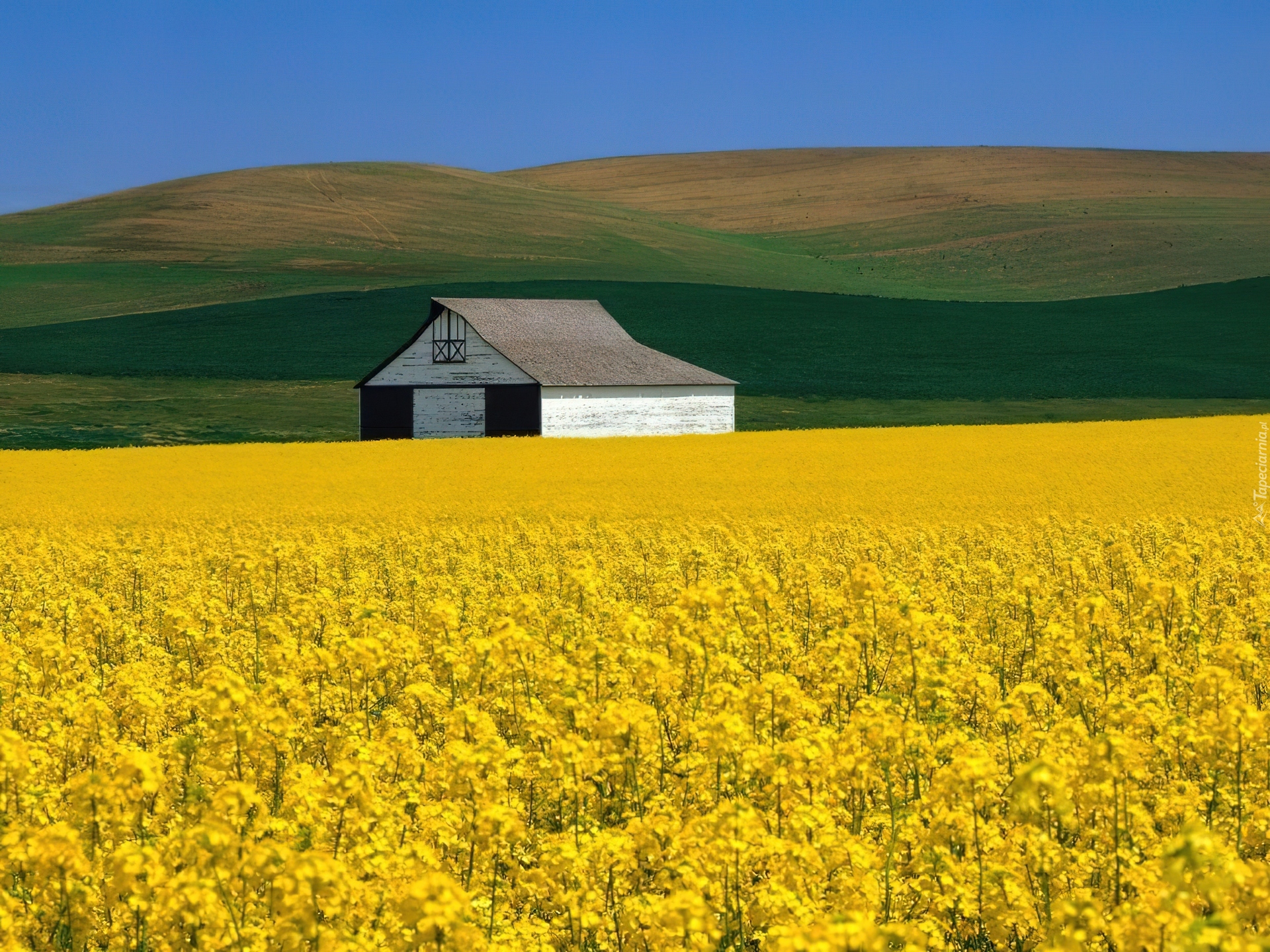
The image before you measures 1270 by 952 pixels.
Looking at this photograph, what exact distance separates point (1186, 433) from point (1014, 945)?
39.6m

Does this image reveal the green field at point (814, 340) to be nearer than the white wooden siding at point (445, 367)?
No

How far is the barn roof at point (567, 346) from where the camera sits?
60.8 m

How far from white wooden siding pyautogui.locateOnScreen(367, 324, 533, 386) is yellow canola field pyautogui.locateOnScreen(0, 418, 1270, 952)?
39835 mm

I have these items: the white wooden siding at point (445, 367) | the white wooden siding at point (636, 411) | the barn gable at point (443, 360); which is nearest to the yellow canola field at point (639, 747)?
the white wooden siding at point (636, 411)

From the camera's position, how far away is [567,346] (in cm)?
6494

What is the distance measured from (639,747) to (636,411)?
2090 inches

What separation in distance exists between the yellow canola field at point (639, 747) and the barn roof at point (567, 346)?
39.5 metres

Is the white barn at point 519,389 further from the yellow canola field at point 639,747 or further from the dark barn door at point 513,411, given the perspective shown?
the yellow canola field at point 639,747

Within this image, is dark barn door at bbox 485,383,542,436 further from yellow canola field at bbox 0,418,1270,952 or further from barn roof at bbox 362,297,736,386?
yellow canola field at bbox 0,418,1270,952

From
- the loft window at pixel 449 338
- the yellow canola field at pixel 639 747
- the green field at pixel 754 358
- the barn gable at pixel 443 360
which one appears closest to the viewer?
the yellow canola field at pixel 639 747

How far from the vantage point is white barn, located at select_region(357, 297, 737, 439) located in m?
59.7

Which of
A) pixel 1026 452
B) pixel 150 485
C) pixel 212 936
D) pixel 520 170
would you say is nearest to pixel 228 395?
pixel 150 485

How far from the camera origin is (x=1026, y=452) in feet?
127

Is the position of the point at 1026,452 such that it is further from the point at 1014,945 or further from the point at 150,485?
the point at 1014,945
